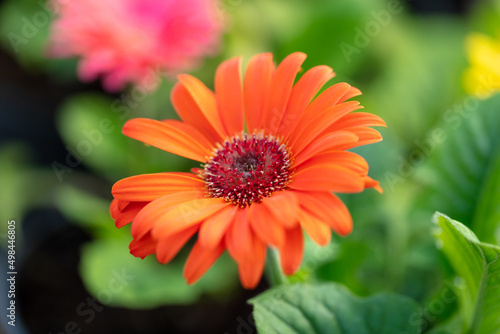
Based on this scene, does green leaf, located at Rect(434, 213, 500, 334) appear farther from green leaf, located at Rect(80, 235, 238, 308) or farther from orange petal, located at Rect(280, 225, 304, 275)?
green leaf, located at Rect(80, 235, 238, 308)

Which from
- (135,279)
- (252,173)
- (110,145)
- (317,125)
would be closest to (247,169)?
(252,173)

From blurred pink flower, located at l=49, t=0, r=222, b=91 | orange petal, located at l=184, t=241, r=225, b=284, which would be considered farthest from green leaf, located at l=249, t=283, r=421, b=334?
blurred pink flower, located at l=49, t=0, r=222, b=91

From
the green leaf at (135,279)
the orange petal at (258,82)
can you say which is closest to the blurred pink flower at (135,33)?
the green leaf at (135,279)

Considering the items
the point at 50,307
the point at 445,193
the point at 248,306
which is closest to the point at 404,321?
the point at 445,193

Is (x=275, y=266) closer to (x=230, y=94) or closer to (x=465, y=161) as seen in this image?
(x=230, y=94)

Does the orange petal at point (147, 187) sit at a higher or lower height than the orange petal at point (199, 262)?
higher

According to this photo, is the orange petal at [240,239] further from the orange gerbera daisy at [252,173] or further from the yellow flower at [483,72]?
the yellow flower at [483,72]
